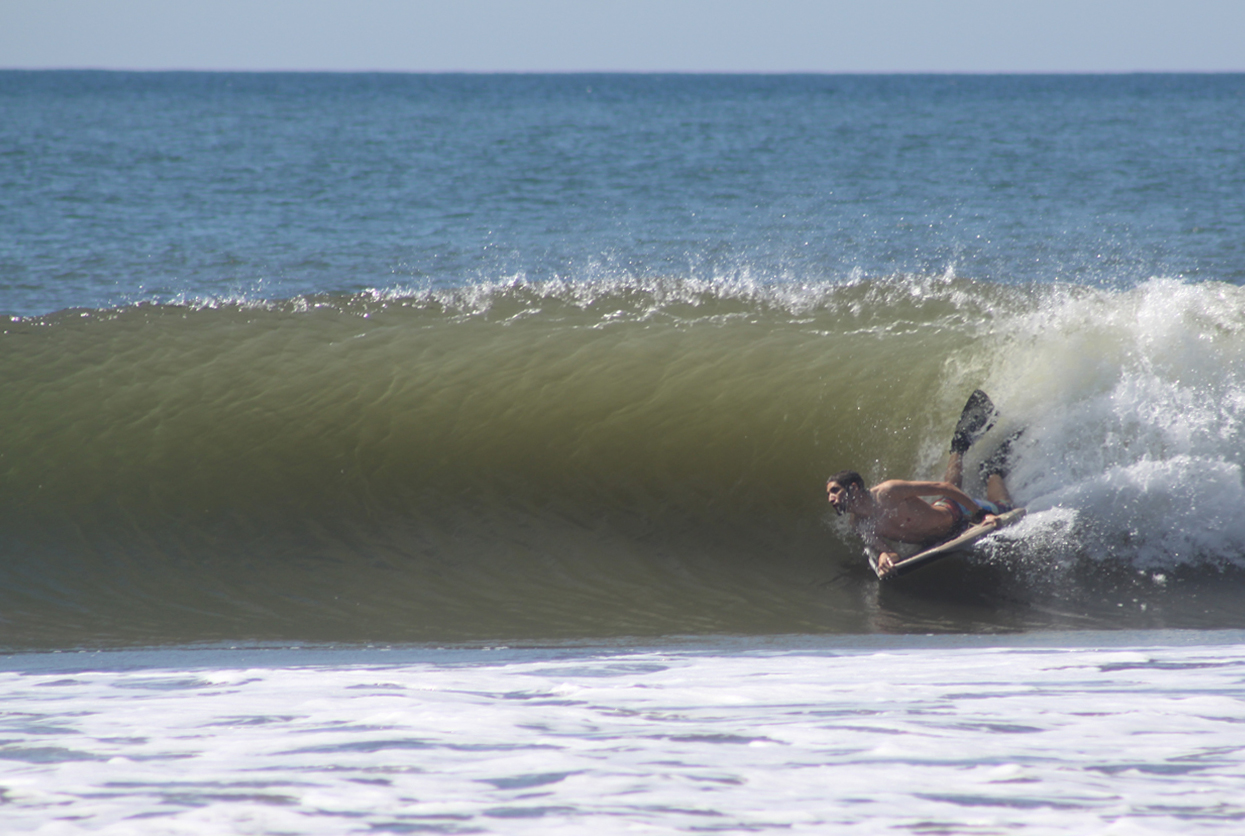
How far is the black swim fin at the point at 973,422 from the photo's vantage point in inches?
251

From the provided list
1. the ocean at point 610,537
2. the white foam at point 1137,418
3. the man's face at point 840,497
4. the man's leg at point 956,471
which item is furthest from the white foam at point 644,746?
the man's leg at point 956,471

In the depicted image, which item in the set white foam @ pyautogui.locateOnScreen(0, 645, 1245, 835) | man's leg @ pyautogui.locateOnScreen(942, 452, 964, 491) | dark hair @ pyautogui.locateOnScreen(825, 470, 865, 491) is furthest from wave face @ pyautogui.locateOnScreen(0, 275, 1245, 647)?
white foam @ pyautogui.locateOnScreen(0, 645, 1245, 835)

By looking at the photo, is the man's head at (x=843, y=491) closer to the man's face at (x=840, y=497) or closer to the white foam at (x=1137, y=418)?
the man's face at (x=840, y=497)

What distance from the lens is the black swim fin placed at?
20.9 feet

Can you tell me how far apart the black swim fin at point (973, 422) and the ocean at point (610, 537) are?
0.17 meters

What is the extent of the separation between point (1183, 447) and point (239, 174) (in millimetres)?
21057

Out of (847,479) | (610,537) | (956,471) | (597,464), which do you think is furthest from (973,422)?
(597,464)

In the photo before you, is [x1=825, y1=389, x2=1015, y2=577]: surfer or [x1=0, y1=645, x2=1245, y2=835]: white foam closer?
[x1=0, y1=645, x2=1245, y2=835]: white foam

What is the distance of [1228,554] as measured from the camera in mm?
5707

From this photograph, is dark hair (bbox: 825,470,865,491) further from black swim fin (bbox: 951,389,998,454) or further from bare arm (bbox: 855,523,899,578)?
black swim fin (bbox: 951,389,998,454)

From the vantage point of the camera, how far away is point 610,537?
6.61 metres

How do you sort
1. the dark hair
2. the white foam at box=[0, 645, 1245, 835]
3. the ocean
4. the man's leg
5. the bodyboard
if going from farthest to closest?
the man's leg
the dark hair
the bodyboard
the ocean
the white foam at box=[0, 645, 1245, 835]

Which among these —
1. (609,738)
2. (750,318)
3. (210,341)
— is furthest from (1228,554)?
(210,341)

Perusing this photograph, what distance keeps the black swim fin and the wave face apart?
0.76ft
